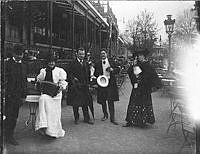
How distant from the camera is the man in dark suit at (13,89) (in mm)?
3242

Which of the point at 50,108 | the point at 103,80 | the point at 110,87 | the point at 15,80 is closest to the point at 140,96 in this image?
the point at 110,87

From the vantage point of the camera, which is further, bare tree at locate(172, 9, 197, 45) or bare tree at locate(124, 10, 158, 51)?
bare tree at locate(124, 10, 158, 51)

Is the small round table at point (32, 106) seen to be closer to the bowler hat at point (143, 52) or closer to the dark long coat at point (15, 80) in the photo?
the dark long coat at point (15, 80)

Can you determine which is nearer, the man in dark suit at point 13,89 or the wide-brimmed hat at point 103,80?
the man in dark suit at point 13,89

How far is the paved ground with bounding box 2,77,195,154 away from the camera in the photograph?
329cm

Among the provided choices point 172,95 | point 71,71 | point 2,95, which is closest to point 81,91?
point 71,71

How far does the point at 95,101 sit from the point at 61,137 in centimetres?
153

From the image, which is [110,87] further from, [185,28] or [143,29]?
[185,28]

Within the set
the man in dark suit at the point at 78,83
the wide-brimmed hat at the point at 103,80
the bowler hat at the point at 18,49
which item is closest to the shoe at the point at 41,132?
the man in dark suit at the point at 78,83

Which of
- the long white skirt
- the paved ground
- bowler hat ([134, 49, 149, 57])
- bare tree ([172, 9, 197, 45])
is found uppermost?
bare tree ([172, 9, 197, 45])

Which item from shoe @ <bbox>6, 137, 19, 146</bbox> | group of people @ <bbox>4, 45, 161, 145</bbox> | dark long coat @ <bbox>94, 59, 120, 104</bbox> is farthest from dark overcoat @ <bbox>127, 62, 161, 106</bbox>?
shoe @ <bbox>6, 137, 19, 146</bbox>

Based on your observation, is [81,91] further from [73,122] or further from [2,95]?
[2,95]

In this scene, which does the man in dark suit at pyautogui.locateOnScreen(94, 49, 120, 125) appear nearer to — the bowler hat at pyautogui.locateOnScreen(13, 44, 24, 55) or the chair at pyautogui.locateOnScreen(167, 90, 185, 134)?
the chair at pyautogui.locateOnScreen(167, 90, 185, 134)

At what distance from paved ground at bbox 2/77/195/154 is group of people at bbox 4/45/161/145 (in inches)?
5.5
